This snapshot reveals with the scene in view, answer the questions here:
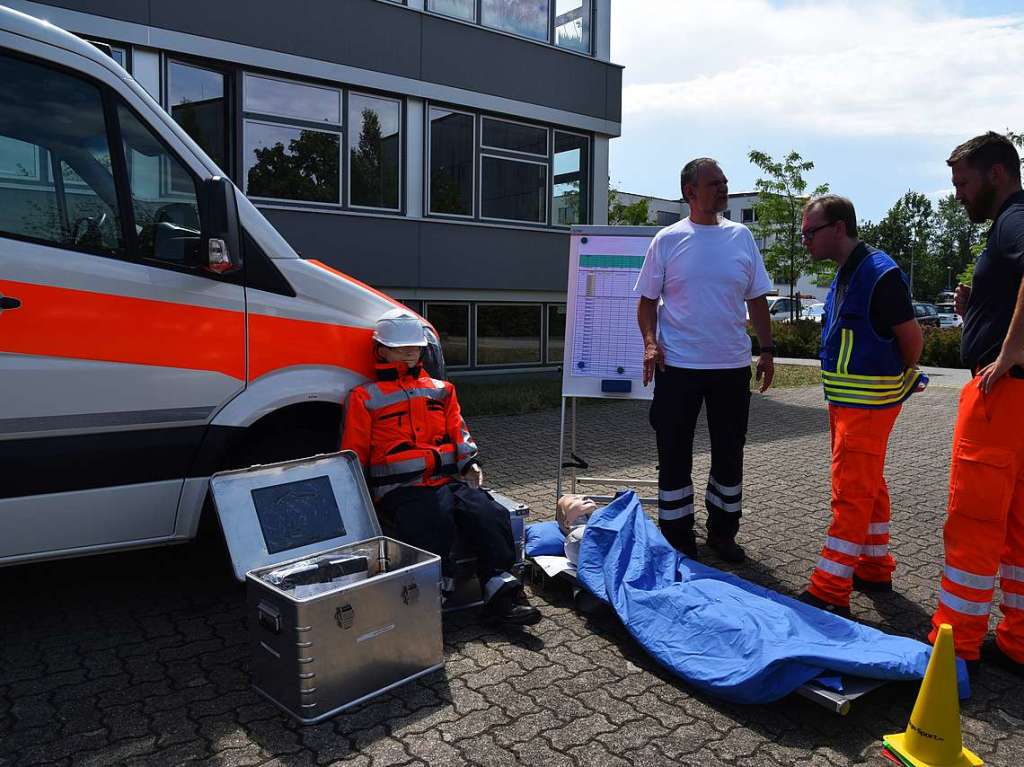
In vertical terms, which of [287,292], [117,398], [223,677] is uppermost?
[287,292]

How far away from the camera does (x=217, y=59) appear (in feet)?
37.1

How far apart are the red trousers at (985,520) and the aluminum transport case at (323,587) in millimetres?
2186

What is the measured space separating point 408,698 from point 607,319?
10.8 feet

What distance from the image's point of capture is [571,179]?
51.7 ft

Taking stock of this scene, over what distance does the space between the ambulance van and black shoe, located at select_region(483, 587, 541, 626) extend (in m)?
1.38

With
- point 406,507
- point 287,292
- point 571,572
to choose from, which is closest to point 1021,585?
point 571,572

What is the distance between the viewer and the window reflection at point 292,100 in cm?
1186

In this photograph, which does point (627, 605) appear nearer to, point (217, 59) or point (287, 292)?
point (287, 292)

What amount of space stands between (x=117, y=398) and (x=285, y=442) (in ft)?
2.95

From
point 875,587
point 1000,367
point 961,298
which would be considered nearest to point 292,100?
point 961,298

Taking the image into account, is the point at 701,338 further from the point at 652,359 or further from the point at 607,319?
the point at 607,319

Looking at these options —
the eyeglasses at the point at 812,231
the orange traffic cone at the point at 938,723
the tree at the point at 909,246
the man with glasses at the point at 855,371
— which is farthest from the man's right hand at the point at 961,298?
the tree at the point at 909,246

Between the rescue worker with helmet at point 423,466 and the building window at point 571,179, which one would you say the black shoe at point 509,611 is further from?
the building window at point 571,179

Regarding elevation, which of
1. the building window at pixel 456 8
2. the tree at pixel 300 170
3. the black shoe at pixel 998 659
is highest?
the building window at pixel 456 8
